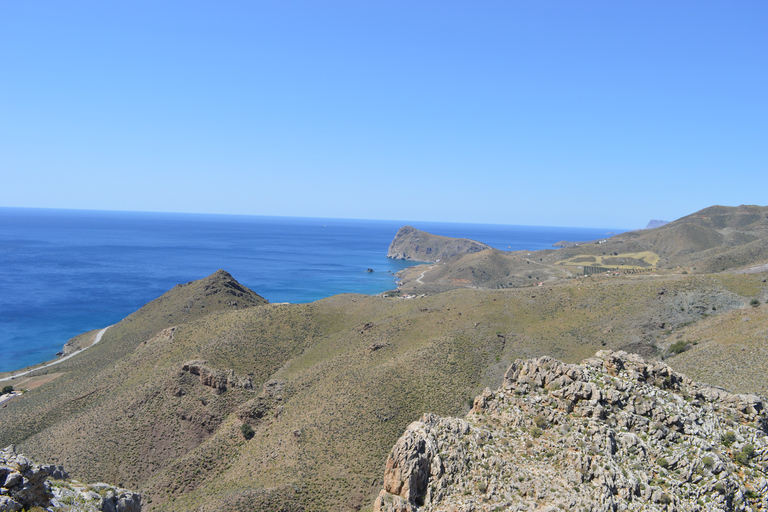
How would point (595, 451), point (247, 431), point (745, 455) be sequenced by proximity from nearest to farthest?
point (745, 455) → point (595, 451) → point (247, 431)

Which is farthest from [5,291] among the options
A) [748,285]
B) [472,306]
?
[748,285]

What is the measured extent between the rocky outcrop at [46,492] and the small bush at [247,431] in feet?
73.8

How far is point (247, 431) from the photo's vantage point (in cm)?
4512

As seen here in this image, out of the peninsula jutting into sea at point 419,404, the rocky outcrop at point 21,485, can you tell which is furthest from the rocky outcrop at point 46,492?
the peninsula jutting into sea at point 419,404

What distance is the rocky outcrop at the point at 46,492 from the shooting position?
16.8 m

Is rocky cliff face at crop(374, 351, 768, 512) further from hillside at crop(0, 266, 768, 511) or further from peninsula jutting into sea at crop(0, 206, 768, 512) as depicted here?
hillside at crop(0, 266, 768, 511)

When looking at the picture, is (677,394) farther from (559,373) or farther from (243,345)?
(243,345)

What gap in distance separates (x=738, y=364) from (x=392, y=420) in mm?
31980

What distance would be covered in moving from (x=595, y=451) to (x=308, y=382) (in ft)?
123

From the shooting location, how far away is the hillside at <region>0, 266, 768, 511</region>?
3834 centimetres

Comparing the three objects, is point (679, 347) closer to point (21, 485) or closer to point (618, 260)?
point (21, 485)

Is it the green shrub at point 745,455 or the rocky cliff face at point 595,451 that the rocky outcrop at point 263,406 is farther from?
the green shrub at point 745,455

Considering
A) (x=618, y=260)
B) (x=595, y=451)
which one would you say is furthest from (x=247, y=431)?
(x=618, y=260)

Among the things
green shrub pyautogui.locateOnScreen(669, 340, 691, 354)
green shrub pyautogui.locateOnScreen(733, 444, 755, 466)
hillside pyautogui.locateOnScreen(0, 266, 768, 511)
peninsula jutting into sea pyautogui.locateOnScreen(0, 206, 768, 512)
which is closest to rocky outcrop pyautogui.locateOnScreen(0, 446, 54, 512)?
peninsula jutting into sea pyautogui.locateOnScreen(0, 206, 768, 512)
